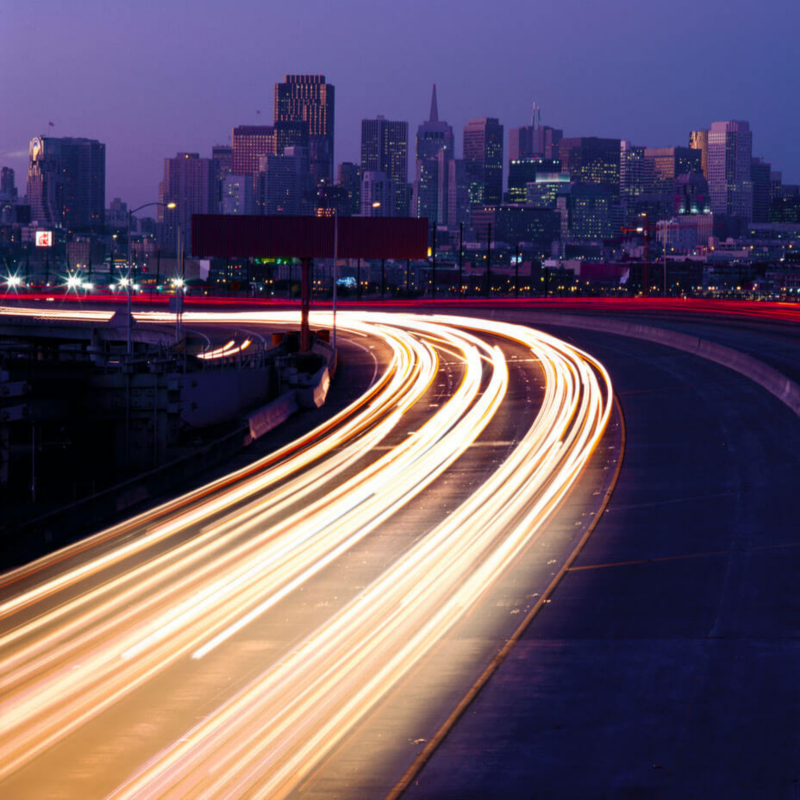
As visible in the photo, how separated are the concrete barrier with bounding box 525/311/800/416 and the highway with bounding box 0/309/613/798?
26.3 ft

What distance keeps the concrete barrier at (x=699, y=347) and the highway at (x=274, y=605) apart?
8.00m

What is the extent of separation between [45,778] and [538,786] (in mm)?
4857

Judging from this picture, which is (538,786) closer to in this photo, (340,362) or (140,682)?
(140,682)

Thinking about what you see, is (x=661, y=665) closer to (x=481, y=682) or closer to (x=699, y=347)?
(x=481, y=682)

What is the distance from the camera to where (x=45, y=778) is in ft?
39.8

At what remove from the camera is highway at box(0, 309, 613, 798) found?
41.7 ft

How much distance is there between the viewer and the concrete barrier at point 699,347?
44675 millimetres

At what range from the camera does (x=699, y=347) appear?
204 ft

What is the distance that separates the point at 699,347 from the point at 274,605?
46.7 meters

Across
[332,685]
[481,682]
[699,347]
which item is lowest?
[481,682]

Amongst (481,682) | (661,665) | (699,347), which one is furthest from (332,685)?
(699,347)

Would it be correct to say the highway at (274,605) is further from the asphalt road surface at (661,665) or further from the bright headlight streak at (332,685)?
the asphalt road surface at (661,665)

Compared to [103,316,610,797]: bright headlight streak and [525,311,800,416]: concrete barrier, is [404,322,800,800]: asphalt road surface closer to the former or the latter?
[103,316,610,797]: bright headlight streak

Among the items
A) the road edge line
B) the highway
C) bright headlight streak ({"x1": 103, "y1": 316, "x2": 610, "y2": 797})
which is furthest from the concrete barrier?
bright headlight streak ({"x1": 103, "y1": 316, "x2": 610, "y2": 797})
